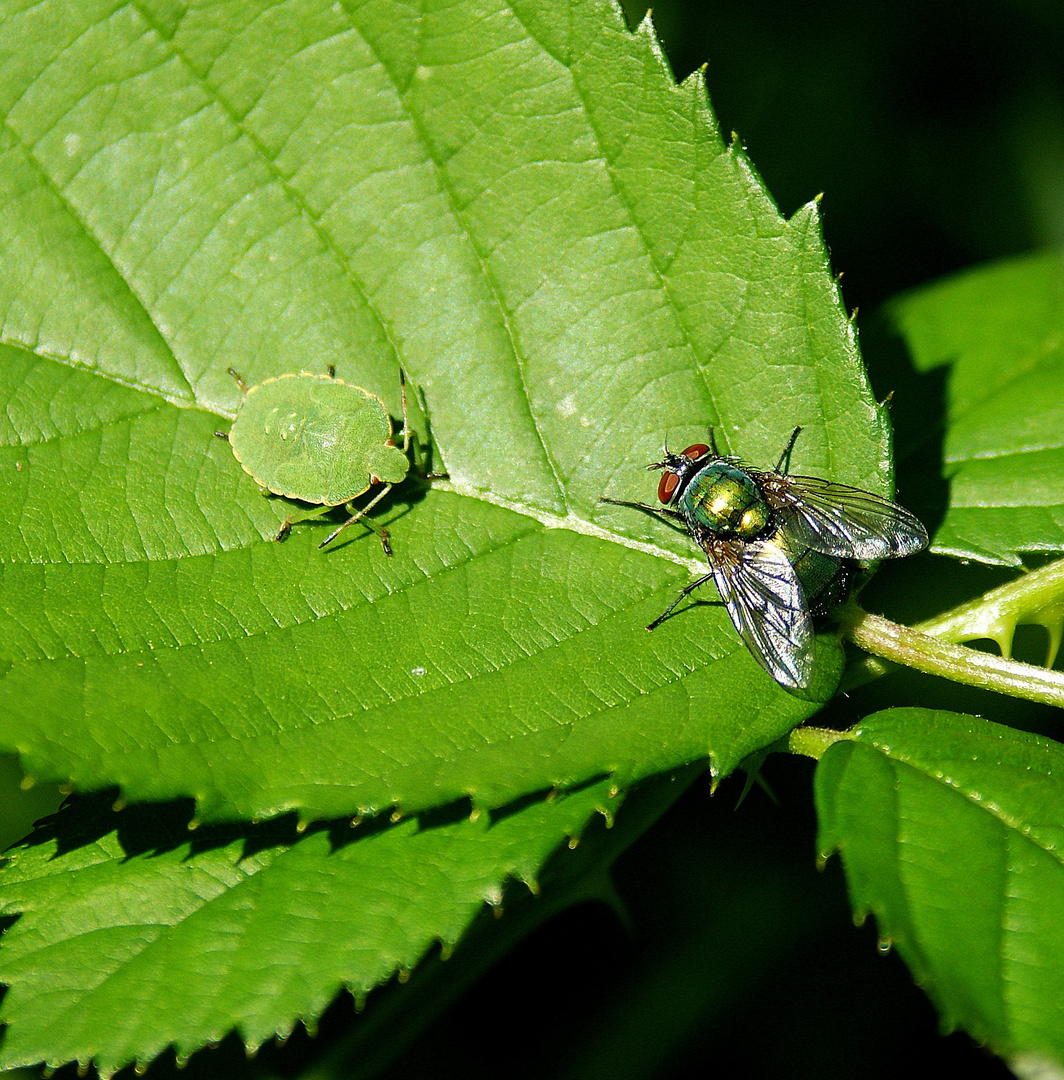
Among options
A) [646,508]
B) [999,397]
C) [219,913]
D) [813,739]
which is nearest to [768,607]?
[813,739]

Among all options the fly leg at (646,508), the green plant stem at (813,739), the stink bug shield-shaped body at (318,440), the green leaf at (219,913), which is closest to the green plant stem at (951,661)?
the green plant stem at (813,739)

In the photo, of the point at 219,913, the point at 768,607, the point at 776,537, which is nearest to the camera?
the point at 219,913

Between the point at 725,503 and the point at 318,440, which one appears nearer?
the point at 725,503

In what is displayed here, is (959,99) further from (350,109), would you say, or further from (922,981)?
(922,981)

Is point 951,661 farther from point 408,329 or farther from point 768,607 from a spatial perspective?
point 408,329

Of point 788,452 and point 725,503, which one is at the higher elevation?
point 788,452

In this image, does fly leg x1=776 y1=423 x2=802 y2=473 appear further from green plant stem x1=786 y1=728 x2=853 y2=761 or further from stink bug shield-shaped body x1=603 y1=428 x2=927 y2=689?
green plant stem x1=786 y1=728 x2=853 y2=761

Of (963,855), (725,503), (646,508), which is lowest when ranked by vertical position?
(963,855)

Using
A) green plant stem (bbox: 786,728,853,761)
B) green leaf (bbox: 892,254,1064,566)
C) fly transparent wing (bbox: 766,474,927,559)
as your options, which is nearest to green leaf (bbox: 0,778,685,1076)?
green plant stem (bbox: 786,728,853,761)

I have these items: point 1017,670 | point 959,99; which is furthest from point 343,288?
point 959,99
